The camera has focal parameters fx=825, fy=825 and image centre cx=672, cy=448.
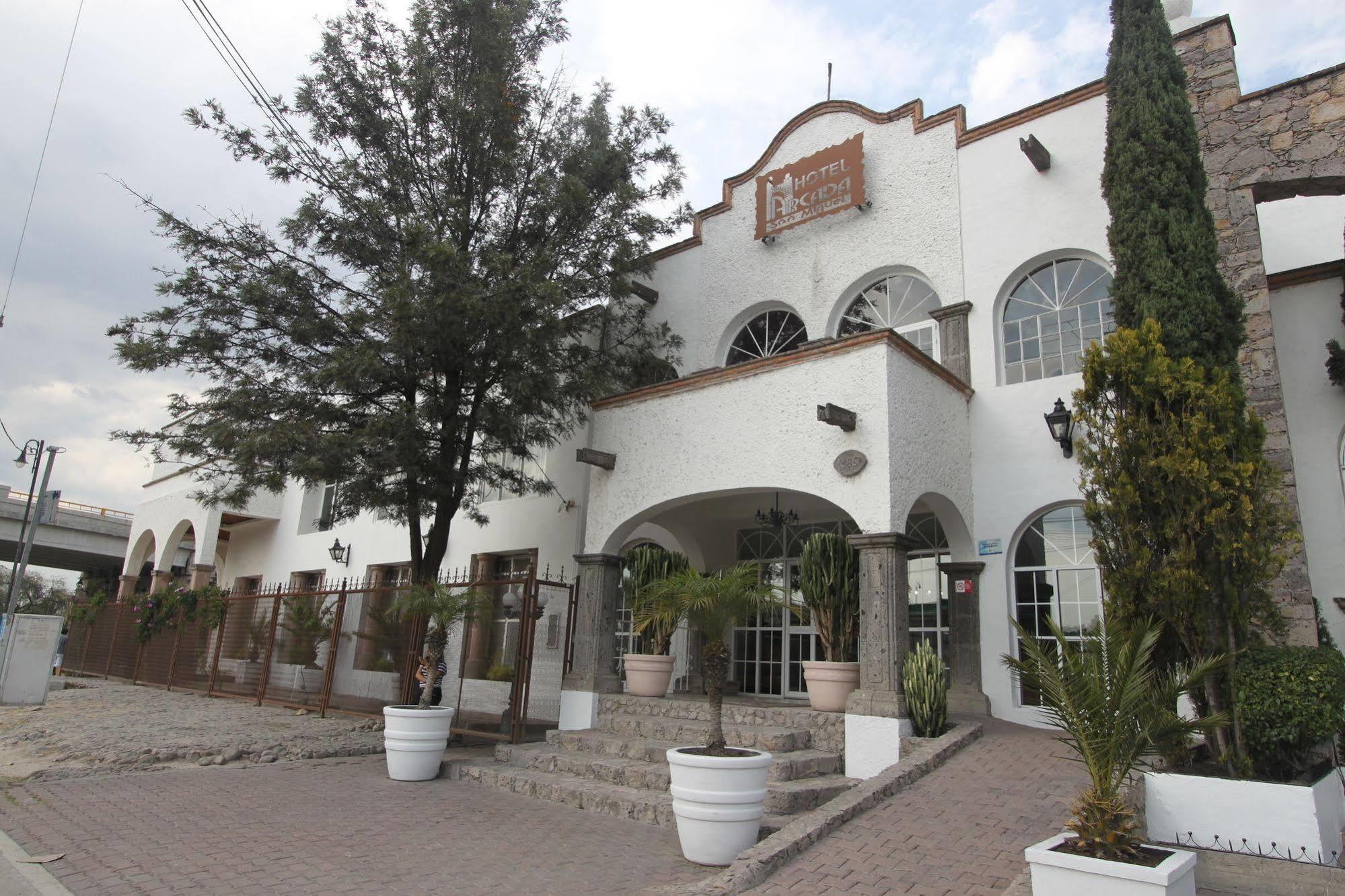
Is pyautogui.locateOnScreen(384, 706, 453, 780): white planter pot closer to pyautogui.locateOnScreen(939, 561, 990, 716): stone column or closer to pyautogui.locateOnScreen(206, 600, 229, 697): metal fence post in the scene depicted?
pyautogui.locateOnScreen(939, 561, 990, 716): stone column

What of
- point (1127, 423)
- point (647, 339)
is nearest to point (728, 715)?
point (1127, 423)

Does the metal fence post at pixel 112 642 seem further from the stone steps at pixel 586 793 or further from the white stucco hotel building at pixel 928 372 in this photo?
the stone steps at pixel 586 793

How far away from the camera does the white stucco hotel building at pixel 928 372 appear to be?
8.46m

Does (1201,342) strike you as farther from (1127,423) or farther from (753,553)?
(753,553)

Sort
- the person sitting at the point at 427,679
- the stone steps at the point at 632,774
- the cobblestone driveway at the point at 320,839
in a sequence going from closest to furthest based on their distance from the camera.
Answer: the cobblestone driveway at the point at 320,839 < the stone steps at the point at 632,774 < the person sitting at the point at 427,679

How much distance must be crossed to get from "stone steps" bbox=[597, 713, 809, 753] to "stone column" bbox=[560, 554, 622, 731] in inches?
14.3

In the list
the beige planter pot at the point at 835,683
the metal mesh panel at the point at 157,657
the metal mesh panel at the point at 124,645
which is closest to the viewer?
the beige planter pot at the point at 835,683

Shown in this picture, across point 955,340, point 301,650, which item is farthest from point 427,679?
point 955,340

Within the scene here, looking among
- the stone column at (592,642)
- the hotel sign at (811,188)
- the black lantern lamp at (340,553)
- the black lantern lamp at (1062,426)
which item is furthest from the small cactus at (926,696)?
the black lantern lamp at (340,553)

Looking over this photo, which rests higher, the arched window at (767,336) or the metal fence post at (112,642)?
the arched window at (767,336)

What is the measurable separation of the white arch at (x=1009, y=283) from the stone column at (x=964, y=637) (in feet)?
7.86

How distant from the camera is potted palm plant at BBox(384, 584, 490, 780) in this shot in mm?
8203

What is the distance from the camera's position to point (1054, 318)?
400 inches

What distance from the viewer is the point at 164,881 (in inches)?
188
